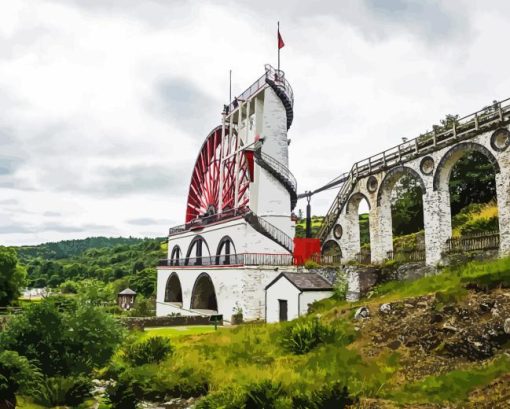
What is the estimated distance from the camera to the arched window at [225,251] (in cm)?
2583

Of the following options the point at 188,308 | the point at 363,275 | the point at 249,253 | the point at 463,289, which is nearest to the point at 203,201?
the point at 188,308

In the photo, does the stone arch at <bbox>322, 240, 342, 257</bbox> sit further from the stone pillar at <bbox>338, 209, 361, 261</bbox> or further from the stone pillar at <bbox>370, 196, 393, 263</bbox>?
the stone pillar at <bbox>370, 196, 393, 263</bbox>

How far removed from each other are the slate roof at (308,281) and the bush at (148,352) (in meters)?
7.07

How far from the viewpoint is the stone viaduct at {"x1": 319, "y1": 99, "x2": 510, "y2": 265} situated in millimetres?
15484

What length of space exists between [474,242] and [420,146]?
544 centimetres

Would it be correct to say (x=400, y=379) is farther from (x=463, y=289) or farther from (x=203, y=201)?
(x=203, y=201)

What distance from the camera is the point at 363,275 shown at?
60.0 ft

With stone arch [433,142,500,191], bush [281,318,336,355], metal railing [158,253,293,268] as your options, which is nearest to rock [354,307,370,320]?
bush [281,318,336,355]

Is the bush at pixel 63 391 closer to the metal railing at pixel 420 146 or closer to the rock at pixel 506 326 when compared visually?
the rock at pixel 506 326

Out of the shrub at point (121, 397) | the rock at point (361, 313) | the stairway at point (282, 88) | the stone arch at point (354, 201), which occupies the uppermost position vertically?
the stairway at point (282, 88)

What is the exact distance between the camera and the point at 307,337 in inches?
499

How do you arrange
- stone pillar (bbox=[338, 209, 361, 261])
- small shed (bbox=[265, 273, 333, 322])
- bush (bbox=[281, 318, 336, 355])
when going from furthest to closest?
stone pillar (bbox=[338, 209, 361, 261]), small shed (bbox=[265, 273, 333, 322]), bush (bbox=[281, 318, 336, 355])

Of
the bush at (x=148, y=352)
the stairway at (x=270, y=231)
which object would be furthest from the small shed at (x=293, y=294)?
the bush at (x=148, y=352)

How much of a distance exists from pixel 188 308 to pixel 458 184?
2068 centimetres
